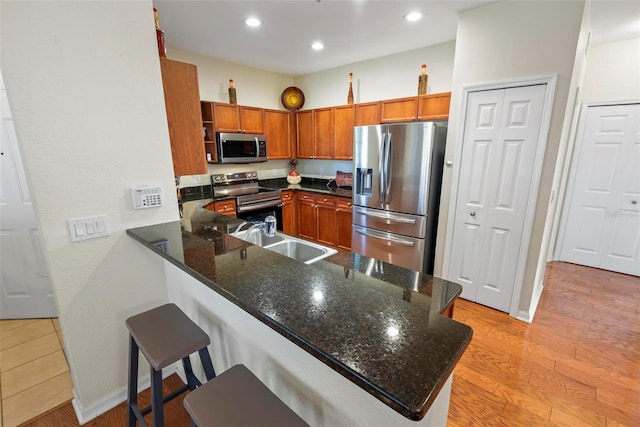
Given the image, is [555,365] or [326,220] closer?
[555,365]

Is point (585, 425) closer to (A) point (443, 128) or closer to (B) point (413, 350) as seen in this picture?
(B) point (413, 350)

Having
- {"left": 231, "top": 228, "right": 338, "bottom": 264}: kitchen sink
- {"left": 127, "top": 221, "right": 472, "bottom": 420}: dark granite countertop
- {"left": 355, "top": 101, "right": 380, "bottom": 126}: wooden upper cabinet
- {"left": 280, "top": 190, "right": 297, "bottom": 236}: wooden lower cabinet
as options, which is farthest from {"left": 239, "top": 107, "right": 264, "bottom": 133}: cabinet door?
{"left": 127, "top": 221, "right": 472, "bottom": 420}: dark granite countertop

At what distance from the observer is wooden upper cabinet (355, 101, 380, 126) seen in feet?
12.2

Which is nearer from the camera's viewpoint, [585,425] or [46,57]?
[46,57]

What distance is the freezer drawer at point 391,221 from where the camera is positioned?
117 inches

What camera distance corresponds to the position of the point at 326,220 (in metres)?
4.19

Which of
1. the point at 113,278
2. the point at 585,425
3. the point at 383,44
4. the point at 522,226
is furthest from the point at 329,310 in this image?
the point at 383,44

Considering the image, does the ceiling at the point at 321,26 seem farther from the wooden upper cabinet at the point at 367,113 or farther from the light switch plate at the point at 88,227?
the light switch plate at the point at 88,227

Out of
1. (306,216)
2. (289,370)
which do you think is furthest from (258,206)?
(289,370)

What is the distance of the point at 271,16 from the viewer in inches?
101

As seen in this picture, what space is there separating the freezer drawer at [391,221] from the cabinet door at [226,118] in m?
2.02

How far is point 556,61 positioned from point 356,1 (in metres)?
1.61

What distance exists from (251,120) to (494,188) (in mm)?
3210

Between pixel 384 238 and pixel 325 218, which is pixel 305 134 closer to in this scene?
pixel 325 218
